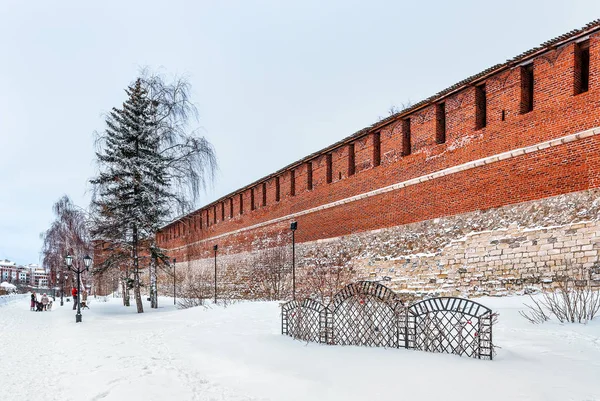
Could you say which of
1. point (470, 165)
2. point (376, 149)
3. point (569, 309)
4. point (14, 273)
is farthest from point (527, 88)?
point (14, 273)

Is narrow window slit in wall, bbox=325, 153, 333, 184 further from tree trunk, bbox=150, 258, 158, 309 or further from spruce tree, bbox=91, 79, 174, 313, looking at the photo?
tree trunk, bbox=150, 258, 158, 309

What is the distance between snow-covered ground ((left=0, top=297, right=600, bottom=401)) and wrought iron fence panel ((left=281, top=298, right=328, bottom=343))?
347 mm

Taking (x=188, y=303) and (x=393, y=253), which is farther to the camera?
(x=188, y=303)

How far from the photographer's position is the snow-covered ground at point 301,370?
15.1 feet

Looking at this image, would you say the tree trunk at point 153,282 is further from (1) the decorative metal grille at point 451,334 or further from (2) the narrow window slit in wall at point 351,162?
(1) the decorative metal grille at point 451,334

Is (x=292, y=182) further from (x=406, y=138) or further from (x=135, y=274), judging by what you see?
(x=135, y=274)

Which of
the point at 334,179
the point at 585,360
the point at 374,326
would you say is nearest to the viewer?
the point at 585,360

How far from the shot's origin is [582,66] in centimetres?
991

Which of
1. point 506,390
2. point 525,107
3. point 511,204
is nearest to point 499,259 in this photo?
point 511,204

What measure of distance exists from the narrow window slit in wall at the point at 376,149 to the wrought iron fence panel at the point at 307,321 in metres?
8.15

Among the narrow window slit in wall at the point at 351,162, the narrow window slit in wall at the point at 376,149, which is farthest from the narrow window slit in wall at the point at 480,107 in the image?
the narrow window slit in wall at the point at 351,162

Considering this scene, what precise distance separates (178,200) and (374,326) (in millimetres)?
14272

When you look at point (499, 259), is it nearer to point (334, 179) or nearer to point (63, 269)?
point (334, 179)

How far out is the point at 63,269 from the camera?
35.2m
